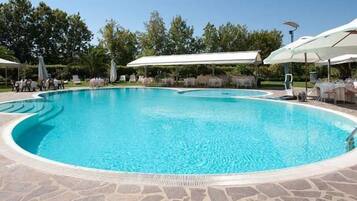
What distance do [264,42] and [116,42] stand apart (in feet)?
65.9

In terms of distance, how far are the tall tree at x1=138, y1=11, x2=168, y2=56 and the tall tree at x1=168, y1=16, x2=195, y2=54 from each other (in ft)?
3.41

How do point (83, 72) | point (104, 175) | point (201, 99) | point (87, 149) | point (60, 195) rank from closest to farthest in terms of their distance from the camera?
point (60, 195), point (104, 175), point (87, 149), point (201, 99), point (83, 72)

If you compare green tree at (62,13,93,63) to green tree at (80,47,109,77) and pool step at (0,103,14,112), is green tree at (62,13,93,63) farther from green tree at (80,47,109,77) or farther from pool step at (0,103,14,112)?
pool step at (0,103,14,112)

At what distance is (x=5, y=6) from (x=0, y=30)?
3.58 meters

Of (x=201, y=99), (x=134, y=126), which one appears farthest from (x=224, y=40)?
(x=134, y=126)

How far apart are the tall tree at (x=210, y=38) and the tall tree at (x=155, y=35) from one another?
6.08 meters

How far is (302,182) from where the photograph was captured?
4277 mm

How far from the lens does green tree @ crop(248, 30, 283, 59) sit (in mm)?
43656

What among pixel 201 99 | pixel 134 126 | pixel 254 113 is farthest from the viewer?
pixel 201 99

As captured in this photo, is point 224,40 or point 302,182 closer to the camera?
point 302,182

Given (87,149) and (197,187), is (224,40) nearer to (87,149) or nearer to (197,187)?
(87,149)

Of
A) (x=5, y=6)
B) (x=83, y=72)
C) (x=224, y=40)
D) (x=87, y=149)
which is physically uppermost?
(x=5, y=6)

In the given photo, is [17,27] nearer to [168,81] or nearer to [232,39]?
[168,81]

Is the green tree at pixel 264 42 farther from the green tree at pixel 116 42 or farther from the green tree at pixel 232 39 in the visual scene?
the green tree at pixel 116 42
